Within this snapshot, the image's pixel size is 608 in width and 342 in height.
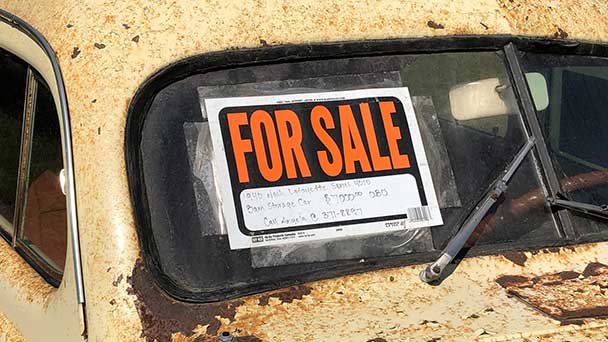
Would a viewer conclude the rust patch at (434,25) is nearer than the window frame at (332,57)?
No

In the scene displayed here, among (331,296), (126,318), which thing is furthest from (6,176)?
(331,296)

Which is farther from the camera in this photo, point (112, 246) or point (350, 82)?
point (350, 82)

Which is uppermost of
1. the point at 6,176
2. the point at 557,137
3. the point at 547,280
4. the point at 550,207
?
the point at 6,176

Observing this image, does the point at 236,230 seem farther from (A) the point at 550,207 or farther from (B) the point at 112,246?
(A) the point at 550,207

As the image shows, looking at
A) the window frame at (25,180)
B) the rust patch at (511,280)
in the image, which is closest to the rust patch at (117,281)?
the window frame at (25,180)

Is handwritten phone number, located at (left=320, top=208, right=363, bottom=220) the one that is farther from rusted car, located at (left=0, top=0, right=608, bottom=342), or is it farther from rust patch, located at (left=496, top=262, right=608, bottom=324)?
rust patch, located at (left=496, top=262, right=608, bottom=324)

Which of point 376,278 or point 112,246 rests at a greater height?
point 112,246

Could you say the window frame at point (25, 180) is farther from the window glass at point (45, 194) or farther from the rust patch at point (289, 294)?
the rust patch at point (289, 294)

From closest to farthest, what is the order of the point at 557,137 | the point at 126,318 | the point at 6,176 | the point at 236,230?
1. the point at 126,318
2. the point at 236,230
3. the point at 557,137
4. the point at 6,176

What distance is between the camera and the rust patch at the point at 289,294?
2.15 metres

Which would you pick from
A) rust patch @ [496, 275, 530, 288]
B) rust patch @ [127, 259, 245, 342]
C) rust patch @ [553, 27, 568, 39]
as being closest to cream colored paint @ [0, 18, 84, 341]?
rust patch @ [127, 259, 245, 342]

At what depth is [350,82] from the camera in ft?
8.09

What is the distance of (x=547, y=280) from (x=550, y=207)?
24 centimetres

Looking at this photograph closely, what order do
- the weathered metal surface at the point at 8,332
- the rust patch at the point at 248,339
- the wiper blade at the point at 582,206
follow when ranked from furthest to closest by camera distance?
1. the weathered metal surface at the point at 8,332
2. the wiper blade at the point at 582,206
3. the rust patch at the point at 248,339
